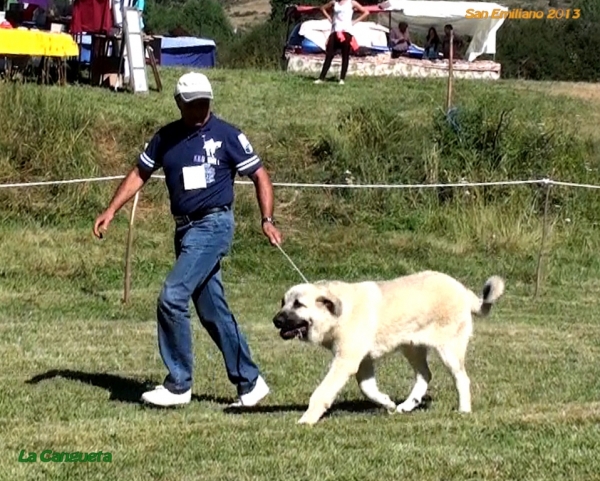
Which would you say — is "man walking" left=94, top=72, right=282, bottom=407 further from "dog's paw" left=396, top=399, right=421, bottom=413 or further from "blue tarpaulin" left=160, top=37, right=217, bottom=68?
"blue tarpaulin" left=160, top=37, right=217, bottom=68

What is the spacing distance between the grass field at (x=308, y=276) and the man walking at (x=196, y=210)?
50cm

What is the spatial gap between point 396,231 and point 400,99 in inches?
189

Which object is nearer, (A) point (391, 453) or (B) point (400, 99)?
(A) point (391, 453)

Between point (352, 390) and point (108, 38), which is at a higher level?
point (108, 38)

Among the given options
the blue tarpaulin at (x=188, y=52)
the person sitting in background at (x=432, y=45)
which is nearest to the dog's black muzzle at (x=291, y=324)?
the person sitting in background at (x=432, y=45)

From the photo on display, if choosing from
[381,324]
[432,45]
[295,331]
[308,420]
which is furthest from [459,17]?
[308,420]

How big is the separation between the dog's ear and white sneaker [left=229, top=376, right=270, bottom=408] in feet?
3.06

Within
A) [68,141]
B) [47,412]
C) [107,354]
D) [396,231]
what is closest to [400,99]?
[396,231]

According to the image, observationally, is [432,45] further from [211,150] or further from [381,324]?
[381,324]

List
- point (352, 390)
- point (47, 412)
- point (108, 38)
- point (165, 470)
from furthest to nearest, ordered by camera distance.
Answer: point (108, 38)
point (352, 390)
point (47, 412)
point (165, 470)

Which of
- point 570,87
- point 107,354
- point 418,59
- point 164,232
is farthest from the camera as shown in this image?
point 418,59

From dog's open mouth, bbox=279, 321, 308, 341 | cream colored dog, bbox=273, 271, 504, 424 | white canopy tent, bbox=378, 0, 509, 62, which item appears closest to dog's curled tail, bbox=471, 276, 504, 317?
cream colored dog, bbox=273, 271, 504, 424

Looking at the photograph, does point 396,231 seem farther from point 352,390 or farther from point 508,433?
point 508,433

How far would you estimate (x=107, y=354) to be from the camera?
958 cm
